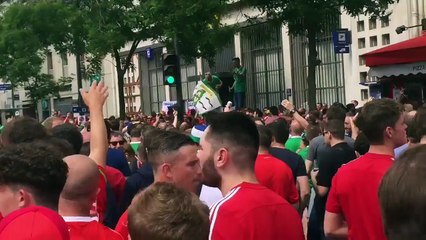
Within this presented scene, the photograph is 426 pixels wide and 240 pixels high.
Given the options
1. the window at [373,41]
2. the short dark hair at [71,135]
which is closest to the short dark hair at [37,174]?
the short dark hair at [71,135]

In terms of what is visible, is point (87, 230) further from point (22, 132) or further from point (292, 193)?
point (292, 193)

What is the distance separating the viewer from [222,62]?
3850 cm

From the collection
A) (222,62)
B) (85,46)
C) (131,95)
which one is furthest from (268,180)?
(131,95)

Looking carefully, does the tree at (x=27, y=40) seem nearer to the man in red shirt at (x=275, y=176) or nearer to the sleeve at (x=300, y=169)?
the sleeve at (x=300, y=169)

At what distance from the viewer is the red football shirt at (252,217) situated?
152 inches

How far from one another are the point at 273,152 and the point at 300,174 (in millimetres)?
383

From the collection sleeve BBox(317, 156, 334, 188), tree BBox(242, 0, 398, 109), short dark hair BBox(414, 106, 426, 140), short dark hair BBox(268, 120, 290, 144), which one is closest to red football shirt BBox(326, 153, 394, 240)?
short dark hair BBox(414, 106, 426, 140)

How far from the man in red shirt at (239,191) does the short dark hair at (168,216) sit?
0.91m

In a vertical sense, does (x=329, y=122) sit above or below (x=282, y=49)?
below

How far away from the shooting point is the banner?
13498 mm

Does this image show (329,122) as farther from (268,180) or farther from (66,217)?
(66,217)

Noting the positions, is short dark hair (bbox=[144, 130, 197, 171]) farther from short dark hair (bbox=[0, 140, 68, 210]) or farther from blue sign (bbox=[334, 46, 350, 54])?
blue sign (bbox=[334, 46, 350, 54])

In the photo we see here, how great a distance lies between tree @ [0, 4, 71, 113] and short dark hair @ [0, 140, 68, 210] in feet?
93.3

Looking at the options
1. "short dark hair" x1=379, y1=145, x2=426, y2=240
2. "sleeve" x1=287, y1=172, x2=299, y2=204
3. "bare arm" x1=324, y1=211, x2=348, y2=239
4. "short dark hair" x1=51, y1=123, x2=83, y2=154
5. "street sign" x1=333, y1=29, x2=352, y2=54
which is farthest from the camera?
"street sign" x1=333, y1=29, x2=352, y2=54
